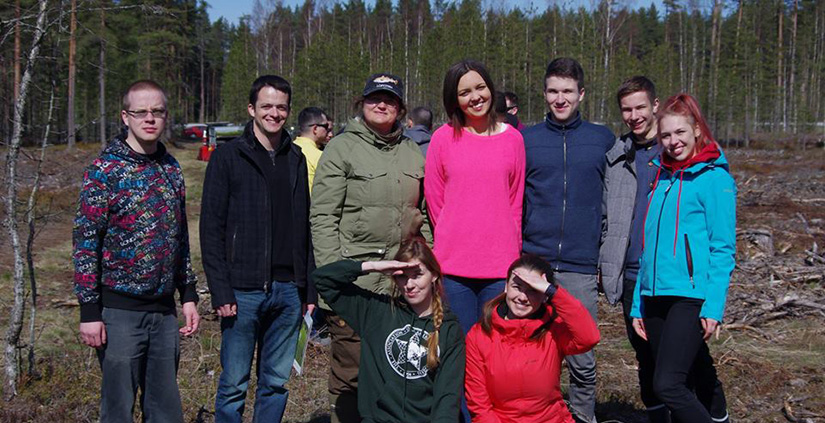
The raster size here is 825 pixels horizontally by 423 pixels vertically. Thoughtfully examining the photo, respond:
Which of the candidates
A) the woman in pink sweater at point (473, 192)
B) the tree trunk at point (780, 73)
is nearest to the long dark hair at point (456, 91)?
the woman in pink sweater at point (473, 192)

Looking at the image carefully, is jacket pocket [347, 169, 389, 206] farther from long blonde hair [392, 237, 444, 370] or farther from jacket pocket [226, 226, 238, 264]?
jacket pocket [226, 226, 238, 264]

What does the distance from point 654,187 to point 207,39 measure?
258 ft

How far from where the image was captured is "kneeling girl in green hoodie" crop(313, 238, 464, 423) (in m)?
3.39

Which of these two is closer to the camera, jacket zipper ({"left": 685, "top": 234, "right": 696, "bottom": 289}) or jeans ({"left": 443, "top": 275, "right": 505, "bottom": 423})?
jacket zipper ({"left": 685, "top": 234, "right": 696, "bottom": 289})

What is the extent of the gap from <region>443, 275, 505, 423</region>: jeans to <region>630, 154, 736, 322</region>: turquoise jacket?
84cm

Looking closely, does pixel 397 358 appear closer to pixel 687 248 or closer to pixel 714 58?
pixel 687 248

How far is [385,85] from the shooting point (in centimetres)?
366

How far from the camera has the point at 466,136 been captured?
3689 mm

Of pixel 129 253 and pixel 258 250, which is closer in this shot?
pixel 129 253

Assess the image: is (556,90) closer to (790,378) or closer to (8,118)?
(790,378)

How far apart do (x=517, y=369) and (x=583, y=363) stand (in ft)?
2.31

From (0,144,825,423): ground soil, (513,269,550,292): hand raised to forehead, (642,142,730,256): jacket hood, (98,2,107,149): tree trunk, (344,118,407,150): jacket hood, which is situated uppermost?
(98,2,107,149): tree trunk

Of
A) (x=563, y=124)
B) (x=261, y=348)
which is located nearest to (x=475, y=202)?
(x=563, y=124)

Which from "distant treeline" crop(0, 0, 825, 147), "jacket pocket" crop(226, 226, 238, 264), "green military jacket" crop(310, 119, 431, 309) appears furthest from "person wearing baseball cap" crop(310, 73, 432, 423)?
"distant treeline" crop(0, 0, 825, 147)
